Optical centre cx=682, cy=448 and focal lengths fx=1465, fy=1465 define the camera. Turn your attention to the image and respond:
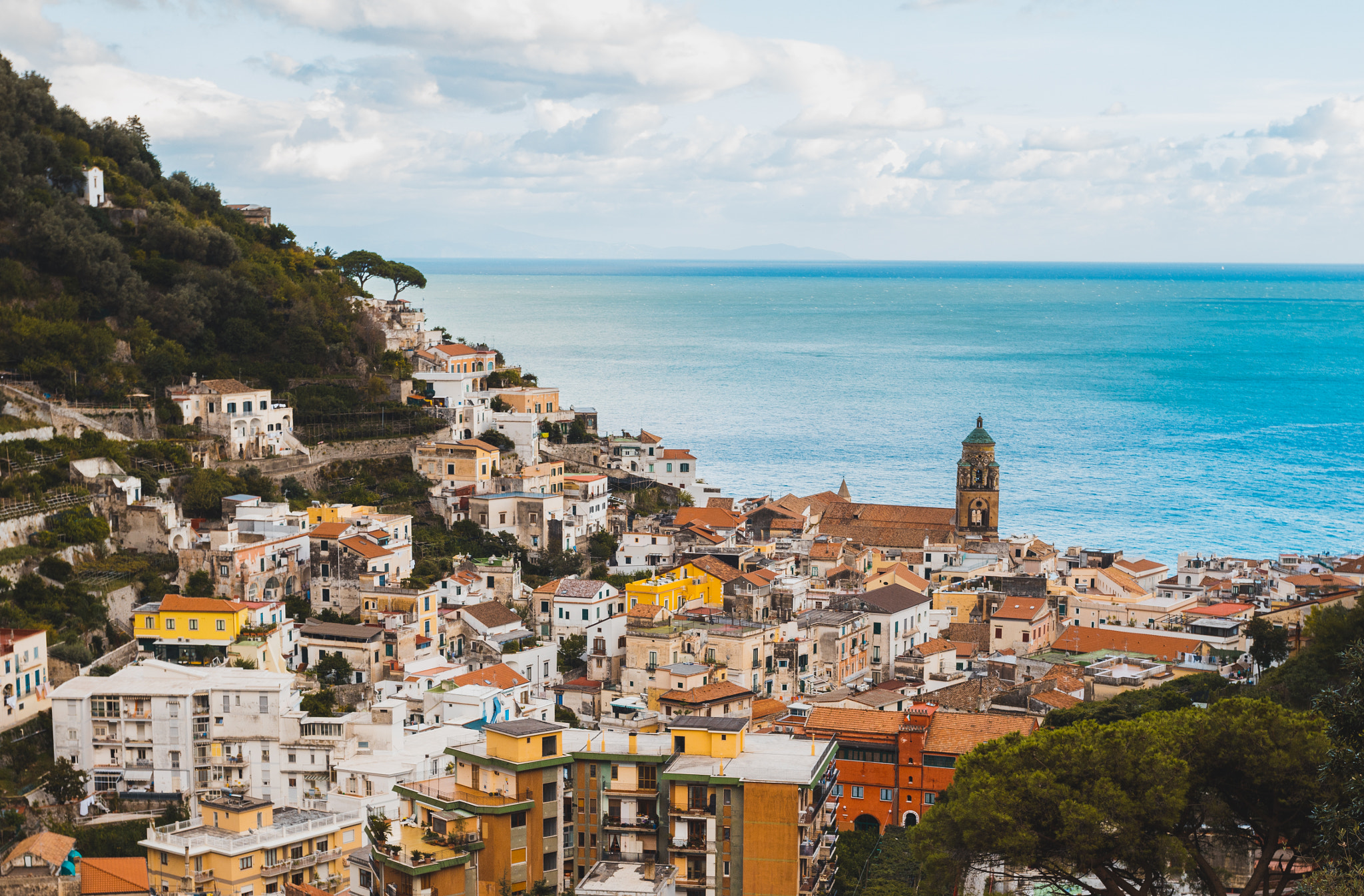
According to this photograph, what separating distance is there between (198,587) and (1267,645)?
23997 millimetres

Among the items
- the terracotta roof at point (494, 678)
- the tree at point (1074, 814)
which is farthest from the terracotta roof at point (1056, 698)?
the tree at point (1074, 814)

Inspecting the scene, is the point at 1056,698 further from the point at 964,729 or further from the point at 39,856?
the point at 39,856

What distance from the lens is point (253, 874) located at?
70.8 feet

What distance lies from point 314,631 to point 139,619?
3.53 metres

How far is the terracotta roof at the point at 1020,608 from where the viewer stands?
37.9 m

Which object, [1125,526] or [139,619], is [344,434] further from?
[1125,526]

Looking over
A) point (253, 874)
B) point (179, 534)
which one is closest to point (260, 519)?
point (179, 534)

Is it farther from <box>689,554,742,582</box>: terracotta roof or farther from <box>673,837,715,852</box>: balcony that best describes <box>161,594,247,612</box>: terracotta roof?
<box>673,837,715,852</box>: balcony

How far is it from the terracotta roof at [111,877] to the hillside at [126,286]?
67.3ft

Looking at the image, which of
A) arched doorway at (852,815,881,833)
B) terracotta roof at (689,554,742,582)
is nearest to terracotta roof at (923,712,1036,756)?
arched doorway at (852,815,881,833)

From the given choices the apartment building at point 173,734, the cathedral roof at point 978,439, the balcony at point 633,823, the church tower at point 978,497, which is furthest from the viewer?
the cathedral roof at point 978,439

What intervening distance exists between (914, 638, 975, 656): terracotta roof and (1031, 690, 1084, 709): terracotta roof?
13.6 ft

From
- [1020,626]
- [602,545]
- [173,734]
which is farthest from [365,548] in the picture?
[1020,626]

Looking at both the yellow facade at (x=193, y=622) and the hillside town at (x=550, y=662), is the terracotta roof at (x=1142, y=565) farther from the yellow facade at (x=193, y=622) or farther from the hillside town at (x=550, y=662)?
the yellow facade at (x=193, y=622)
